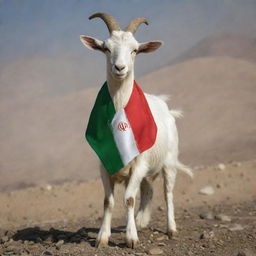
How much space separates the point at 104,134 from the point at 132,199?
2.75ft

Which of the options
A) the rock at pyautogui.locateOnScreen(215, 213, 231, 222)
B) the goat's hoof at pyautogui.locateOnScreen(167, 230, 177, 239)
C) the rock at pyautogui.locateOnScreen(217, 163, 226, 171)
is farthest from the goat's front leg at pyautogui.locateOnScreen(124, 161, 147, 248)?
the rock at pyautogui.locateOnScreen(217, 163, 226, 171)

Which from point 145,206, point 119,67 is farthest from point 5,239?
point 119,67

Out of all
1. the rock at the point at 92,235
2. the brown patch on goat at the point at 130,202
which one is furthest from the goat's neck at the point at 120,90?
the rock at the point at 92,235

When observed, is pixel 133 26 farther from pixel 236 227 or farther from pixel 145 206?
pixel 236 227

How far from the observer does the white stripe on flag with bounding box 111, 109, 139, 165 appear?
6051 mm

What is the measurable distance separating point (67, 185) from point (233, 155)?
4.29 m

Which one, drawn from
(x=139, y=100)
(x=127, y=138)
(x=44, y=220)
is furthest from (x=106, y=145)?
(x=44, y=220)

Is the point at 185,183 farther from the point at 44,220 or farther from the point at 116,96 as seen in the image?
the point at 116,96

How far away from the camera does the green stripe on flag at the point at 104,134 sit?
6.09 meters

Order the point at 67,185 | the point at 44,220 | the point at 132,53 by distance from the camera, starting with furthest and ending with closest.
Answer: the point at 67,185
the point at 44,220
the point at 132,53

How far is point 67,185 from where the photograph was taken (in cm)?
1171

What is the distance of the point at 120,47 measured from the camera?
228 inches

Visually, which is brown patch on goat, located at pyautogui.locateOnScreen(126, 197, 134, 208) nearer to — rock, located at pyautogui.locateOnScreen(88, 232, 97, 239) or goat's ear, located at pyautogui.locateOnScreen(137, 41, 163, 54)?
rock, located at pyautogui.locateOnScreen(88, 232, 97, 239)

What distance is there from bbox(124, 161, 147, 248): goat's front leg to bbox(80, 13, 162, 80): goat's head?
3.67 ft
